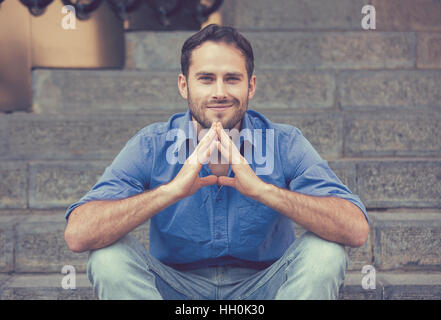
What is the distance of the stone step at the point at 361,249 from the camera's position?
2320 mm

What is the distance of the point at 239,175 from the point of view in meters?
1.63

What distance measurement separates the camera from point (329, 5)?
312 centimetres

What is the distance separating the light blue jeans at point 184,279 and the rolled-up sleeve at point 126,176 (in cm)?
21

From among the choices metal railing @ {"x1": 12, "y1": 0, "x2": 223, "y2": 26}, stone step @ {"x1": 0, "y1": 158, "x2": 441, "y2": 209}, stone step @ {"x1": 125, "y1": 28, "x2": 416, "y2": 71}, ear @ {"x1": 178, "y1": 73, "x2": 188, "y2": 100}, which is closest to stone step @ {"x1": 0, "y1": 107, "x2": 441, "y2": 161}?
stone step @ {"x1": 0, "y1": 158, "x2": 441, "y2": 209}

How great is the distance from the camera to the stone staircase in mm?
2324

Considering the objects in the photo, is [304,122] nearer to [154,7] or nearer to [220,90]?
[220,90]

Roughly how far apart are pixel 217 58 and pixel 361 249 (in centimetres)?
139

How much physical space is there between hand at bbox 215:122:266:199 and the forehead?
0.33 meters

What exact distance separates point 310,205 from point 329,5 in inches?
83.6

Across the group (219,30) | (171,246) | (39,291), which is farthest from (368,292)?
(39,291)

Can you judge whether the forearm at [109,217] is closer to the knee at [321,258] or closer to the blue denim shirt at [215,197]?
the blue denim shirt at [215,197]

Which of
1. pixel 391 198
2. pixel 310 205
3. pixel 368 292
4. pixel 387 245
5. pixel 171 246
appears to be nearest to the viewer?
pixel 310 205
